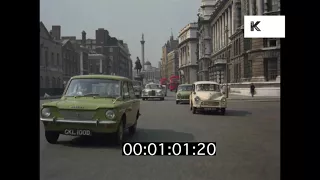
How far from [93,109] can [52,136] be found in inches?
29.7

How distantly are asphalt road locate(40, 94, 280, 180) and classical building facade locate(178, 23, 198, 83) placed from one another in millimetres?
1060

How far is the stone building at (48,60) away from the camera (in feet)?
9.82

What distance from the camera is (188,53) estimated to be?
4160mm

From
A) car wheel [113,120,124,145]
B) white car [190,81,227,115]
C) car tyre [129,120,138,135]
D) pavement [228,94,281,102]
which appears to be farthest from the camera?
white car [190,81,227,115]

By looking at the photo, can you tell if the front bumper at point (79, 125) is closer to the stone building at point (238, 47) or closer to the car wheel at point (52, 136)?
the car wheel at point (52, 136)

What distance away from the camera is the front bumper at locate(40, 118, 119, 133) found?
3.61 meters

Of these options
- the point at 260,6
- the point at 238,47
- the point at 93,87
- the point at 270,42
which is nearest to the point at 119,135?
the point at 93,87

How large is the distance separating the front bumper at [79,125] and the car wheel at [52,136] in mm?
47

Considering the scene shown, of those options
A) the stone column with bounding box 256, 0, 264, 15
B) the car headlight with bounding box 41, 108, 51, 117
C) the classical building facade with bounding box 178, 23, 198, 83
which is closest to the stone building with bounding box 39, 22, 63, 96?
the car headlight with bounding box 41, 108, 51, 117

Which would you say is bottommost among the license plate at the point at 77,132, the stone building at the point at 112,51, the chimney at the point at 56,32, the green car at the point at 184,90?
the license plate at the point at 77,132

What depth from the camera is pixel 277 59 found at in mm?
2852

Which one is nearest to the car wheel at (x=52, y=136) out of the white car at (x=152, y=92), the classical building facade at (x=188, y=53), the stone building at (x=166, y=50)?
the stone building at (x=166, y=50)

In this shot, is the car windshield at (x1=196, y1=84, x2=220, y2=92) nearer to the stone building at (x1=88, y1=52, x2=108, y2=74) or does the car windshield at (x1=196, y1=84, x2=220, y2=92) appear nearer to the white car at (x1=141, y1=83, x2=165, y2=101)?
the white car at (x1=141, y1=83, x2=165, y2=101)
